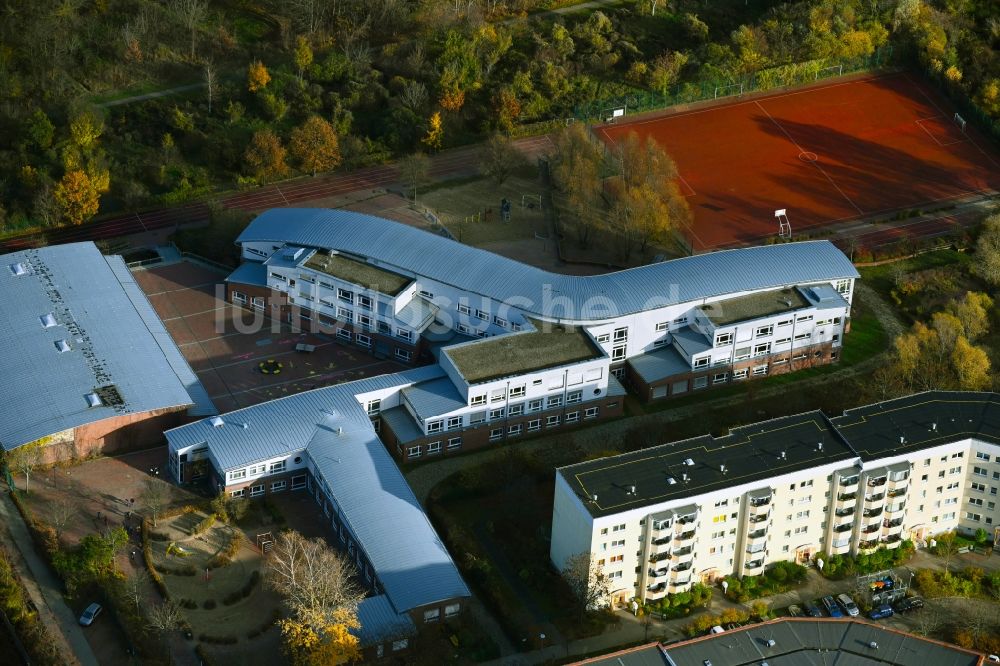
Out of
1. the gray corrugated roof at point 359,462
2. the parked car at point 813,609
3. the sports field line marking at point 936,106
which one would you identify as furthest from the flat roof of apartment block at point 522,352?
the sports field line marking at point 936,106

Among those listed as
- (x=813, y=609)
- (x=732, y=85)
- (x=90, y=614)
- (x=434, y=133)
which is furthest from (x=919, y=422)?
(x=732, y=85)

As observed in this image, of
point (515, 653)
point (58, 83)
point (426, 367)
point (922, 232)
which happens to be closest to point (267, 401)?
point (426, 367)

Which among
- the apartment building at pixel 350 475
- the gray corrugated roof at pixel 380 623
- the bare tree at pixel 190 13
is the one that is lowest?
the gray corrugated roof at pixel 380 623

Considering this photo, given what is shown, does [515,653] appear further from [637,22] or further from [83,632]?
[637,22]

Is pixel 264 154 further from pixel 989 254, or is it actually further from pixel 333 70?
pixel 989 254

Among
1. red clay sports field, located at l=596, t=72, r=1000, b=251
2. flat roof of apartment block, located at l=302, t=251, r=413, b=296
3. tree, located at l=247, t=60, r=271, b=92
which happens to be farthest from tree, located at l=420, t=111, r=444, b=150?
flat roof of apartment block, located at l=302, t=251, r=413, b=296

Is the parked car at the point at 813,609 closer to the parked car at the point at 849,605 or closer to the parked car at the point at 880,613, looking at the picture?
the parked car at the point at 849,605

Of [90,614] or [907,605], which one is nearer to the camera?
[90,614]
